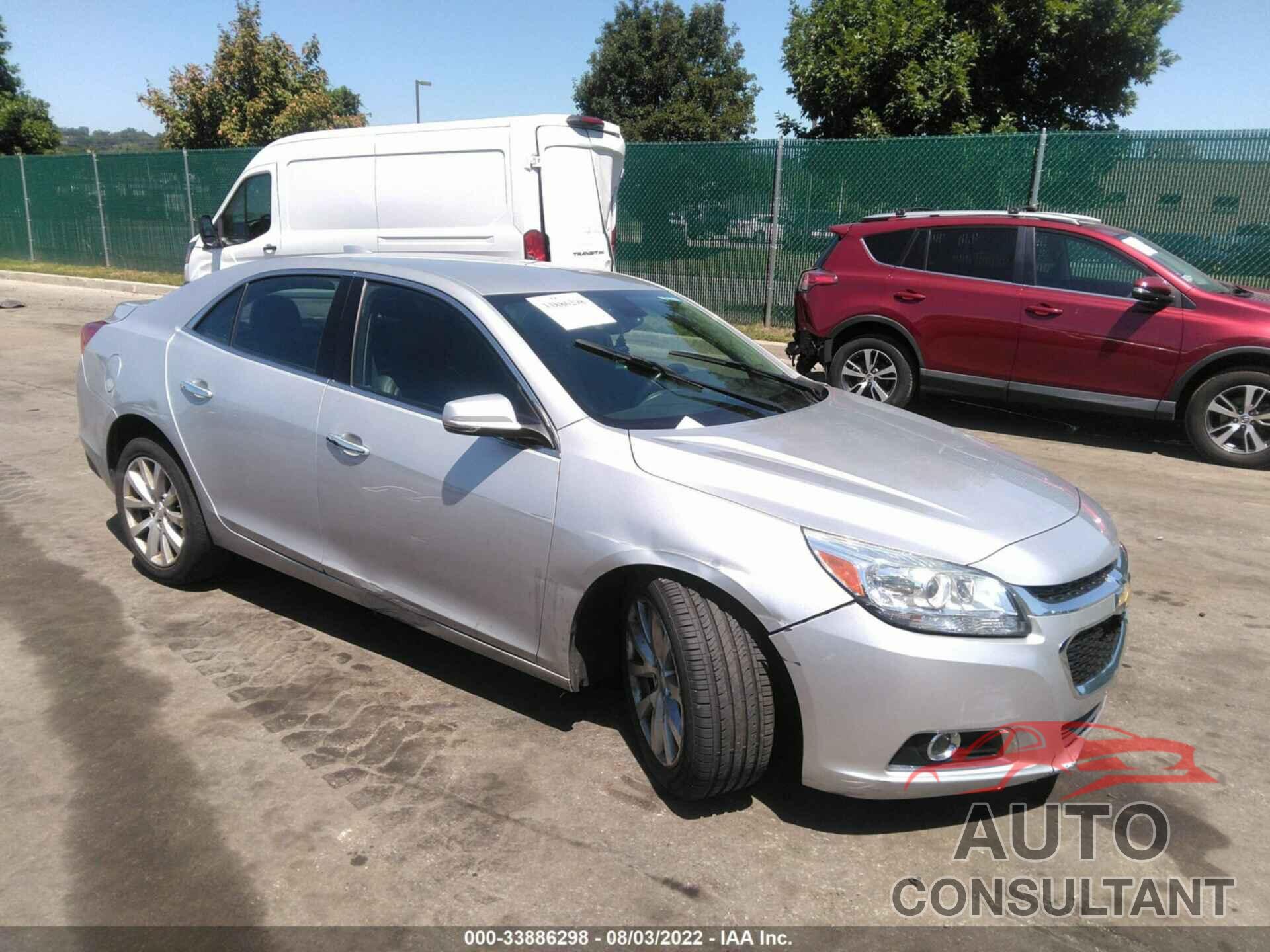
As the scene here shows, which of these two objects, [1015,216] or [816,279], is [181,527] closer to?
[816,279]

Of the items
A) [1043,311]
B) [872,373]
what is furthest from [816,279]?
[1043,311]

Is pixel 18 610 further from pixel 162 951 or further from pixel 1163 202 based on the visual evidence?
pixel 1163 202

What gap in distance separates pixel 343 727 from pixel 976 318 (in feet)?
21.6

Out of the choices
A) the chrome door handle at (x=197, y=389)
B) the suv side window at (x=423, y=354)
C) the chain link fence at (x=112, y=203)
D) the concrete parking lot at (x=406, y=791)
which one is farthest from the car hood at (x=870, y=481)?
the chain link fence at (x=112, y=203)

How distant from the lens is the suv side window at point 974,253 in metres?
8.28

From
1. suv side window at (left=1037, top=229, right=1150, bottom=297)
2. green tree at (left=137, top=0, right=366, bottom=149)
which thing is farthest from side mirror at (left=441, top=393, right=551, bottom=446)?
green tree at (left=137, top=0, right=366, bottom=149)

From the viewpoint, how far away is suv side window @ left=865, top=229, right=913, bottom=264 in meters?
8.76

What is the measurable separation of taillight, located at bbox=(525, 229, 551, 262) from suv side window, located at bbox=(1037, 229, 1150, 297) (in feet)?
14.1

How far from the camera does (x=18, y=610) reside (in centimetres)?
439

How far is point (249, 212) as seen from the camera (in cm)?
1132

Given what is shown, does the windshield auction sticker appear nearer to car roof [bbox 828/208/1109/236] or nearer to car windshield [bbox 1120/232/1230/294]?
car roof [bbox 828/208/1109/236]

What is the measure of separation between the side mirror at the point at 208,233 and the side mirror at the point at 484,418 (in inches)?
379

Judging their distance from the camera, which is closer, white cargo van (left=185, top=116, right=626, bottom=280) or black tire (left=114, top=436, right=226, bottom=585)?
black tire (left=114, top=436, right=226, bottom=585)

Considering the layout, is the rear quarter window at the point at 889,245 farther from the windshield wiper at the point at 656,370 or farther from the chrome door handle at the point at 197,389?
the chrome door handle at the point at 197,389
